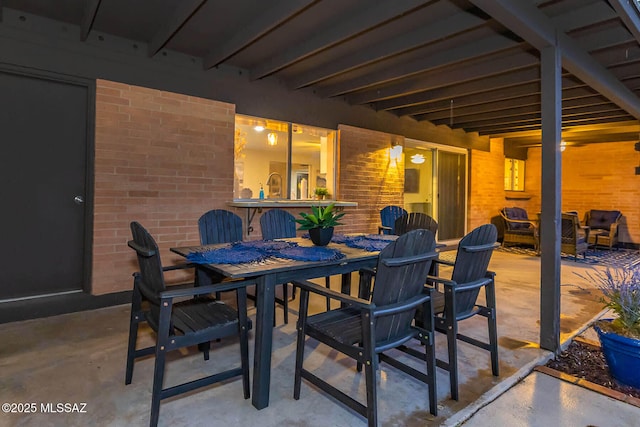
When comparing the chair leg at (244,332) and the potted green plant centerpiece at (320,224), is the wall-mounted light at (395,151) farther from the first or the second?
the chair leg at (244,332)

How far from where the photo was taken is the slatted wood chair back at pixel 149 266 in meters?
1.81

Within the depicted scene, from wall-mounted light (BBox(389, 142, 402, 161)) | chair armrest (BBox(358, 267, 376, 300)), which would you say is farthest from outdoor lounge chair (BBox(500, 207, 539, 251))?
chair armrest (BBox(358, 267, 376, 300))

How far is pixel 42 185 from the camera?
3.47 m

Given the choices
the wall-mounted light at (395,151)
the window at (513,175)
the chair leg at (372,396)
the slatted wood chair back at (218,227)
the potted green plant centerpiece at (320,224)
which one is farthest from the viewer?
the window at (513,175)

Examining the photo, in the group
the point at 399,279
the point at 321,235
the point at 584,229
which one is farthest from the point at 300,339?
the point at 584,229

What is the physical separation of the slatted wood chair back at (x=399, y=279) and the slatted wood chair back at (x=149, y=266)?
106 cm

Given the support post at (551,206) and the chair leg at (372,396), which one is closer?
the chair leg at (372,396)

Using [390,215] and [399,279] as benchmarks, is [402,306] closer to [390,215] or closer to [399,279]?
[399,279]

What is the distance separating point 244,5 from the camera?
3084 mm

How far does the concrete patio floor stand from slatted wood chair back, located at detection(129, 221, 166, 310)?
0.59 m

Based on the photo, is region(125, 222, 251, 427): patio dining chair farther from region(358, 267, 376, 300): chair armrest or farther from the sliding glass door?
the sliding glass door

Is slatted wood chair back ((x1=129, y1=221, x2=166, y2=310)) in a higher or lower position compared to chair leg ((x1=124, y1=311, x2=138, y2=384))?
higher

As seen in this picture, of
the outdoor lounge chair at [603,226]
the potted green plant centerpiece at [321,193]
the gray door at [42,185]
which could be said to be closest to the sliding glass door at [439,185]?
the potted green plant centerpiece at [321,193]

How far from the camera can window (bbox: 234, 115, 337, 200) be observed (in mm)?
4844
